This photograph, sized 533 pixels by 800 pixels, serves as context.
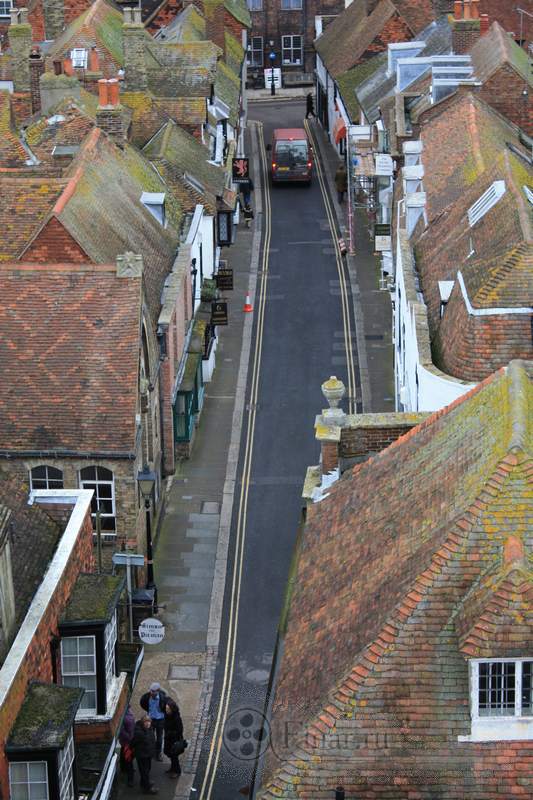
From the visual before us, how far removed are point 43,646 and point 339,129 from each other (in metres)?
75.4

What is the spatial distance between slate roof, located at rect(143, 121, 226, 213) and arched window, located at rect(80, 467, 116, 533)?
2376 centimetres

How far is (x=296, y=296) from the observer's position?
268 feet

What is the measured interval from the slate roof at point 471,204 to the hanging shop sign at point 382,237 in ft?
21.2

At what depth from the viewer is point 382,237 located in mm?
75750

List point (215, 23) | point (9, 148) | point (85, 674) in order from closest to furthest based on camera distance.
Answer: point (85, 674), point (9, 148), point (215, 23)

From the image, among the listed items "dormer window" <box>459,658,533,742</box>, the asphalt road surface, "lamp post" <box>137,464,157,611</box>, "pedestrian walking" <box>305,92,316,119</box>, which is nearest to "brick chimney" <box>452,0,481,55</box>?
the asphalt road surface

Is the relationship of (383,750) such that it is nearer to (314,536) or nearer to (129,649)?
(314,536)

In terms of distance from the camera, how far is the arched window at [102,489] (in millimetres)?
50250

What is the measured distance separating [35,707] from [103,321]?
76.6ft

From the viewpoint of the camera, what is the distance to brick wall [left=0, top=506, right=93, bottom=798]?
28.8 meters

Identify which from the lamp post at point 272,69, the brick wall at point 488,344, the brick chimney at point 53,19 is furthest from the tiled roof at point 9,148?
the lamp post at point 272,69

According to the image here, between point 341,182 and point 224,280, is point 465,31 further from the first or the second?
point 224,280

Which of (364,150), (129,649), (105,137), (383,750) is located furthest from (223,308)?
(383,750)

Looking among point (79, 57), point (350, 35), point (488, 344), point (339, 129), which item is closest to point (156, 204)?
point (79, 57)
